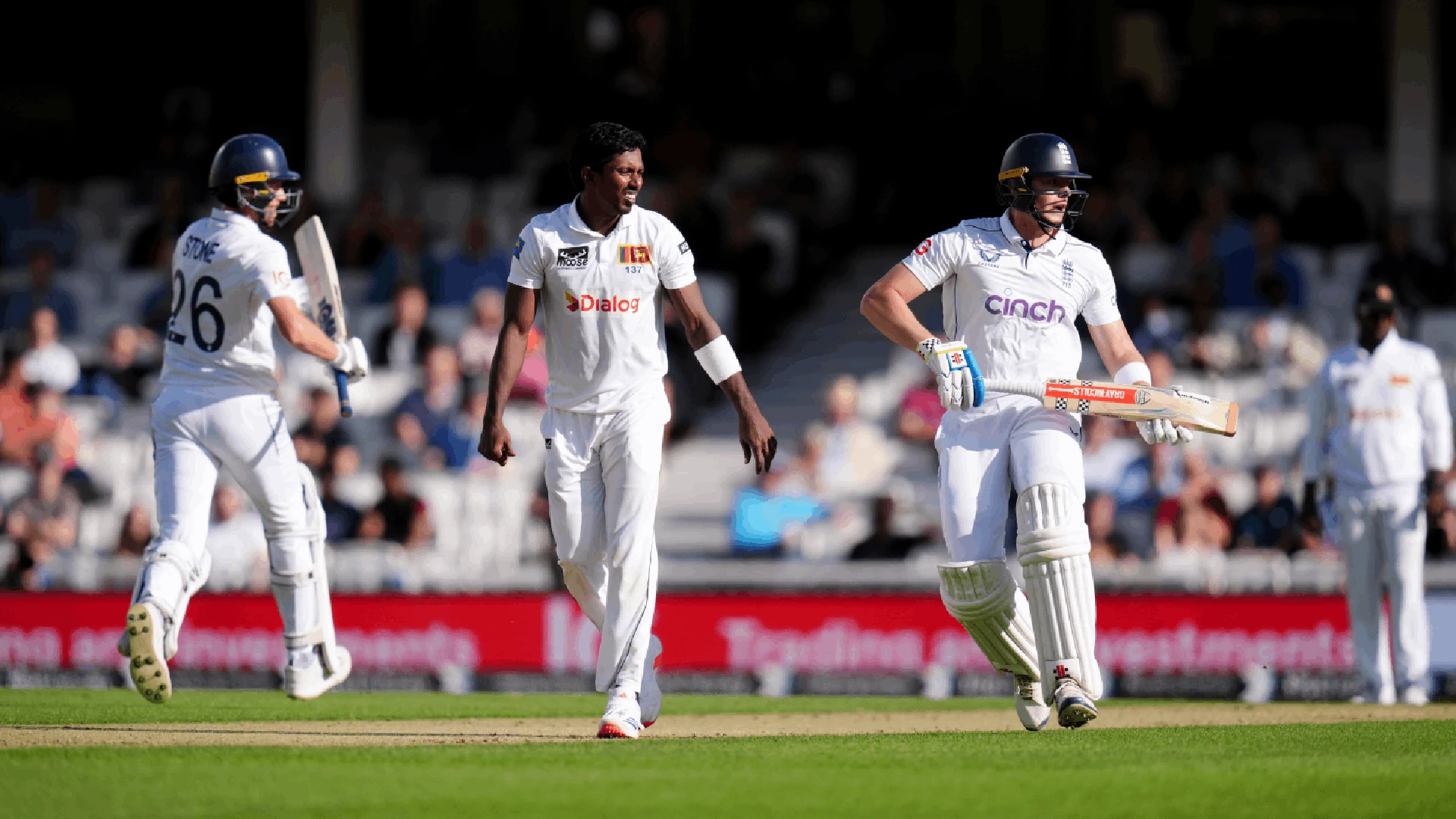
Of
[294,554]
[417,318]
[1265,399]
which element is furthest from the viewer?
[417,318]

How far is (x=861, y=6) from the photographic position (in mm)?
22172

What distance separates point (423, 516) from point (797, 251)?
5897mm

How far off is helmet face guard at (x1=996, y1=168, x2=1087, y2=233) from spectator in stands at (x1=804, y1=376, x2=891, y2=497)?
6.90 metres

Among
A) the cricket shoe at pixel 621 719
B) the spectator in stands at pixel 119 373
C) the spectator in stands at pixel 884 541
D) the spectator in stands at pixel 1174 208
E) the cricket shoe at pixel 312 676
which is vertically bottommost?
the cricket shoe at pixel 621 719

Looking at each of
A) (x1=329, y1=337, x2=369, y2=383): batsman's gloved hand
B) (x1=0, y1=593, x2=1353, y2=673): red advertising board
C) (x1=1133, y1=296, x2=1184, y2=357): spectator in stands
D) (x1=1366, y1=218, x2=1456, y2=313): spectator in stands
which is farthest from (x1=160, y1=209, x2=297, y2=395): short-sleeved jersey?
(x1=1366, y1=218, x2=1456, y2=313): spectator in stands

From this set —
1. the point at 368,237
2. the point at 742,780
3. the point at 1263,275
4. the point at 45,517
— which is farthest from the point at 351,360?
the point at 368,237

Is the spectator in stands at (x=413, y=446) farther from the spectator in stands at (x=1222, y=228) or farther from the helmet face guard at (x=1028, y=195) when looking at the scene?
the helmet face guard at (x=1028, y=195)

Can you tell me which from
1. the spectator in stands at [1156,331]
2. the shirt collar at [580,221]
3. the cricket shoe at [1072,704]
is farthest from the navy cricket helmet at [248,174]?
the spectator in stands at [1156,331]

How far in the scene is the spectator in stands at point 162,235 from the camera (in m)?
18.6

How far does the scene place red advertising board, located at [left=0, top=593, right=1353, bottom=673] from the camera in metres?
12.9

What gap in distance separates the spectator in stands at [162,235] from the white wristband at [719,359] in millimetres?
11750

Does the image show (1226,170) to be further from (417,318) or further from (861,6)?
(417,318)

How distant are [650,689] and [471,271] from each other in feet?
33.1

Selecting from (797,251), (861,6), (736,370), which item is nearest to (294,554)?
(736,370)
